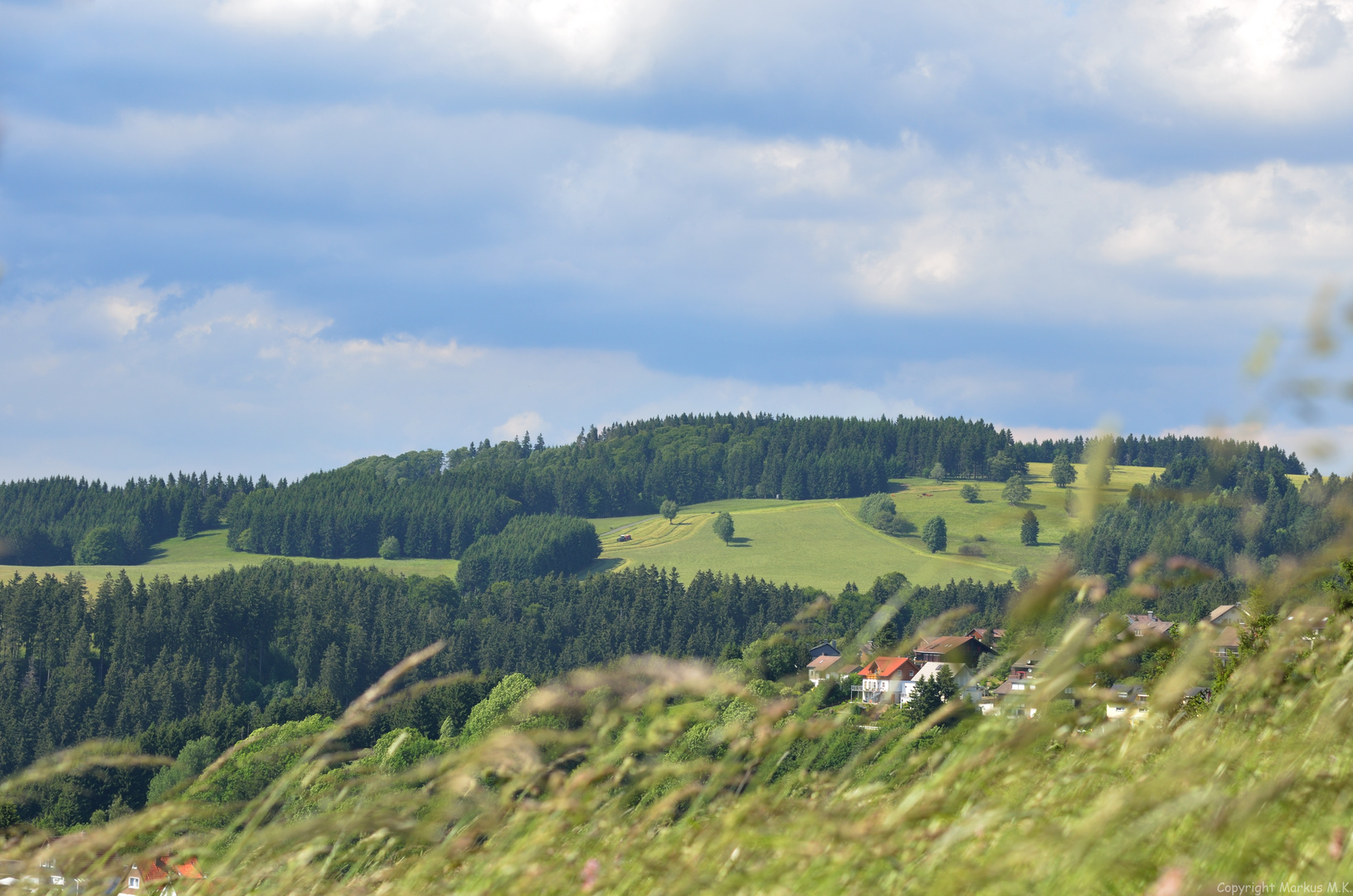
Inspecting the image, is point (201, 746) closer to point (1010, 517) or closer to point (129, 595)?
point (129, 595)

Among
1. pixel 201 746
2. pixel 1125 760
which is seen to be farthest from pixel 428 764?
pixel 201 746

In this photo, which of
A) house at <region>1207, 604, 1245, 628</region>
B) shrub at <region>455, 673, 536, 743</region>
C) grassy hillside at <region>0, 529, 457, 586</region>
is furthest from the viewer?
grassy hillside at <region>0, 529, 457, 586</region>

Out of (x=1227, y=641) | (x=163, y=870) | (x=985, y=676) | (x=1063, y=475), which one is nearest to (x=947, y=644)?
(x=985, y=676)

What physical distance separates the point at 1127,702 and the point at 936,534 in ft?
541

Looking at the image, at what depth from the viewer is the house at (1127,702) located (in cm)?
338

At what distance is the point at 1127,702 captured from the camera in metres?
3.55

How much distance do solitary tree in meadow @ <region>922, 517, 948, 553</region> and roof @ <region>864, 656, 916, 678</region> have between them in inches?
6356

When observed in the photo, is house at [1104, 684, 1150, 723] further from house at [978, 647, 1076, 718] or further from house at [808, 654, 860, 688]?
house at [808, 654, 860, 688]

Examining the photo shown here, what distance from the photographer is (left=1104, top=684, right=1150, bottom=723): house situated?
3.38 metres

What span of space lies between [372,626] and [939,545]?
7512 centimetres

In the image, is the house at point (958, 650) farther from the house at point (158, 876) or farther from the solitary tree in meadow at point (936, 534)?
the solitary tree in meadow at point (936, 534)

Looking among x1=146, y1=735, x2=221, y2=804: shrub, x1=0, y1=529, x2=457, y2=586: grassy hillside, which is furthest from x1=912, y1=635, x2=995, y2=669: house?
x1=0, y1=529, x2=457, y2=586: grassy hillside

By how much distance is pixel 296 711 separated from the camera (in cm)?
9731

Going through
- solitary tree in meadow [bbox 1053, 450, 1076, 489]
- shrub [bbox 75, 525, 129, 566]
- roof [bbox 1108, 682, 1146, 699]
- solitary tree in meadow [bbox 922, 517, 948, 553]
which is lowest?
shrub [bbox 75, 525, 129, 566]
